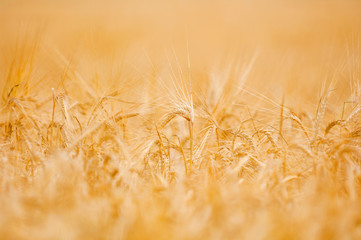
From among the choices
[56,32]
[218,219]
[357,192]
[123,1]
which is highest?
[123,1]

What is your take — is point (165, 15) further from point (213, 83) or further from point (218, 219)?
point (218, 219)

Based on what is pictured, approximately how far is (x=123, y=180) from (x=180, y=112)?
19.3 inches

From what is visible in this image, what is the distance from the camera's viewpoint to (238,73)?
2766 millimetres

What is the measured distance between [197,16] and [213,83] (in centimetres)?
1029

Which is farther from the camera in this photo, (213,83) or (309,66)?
(309,66)

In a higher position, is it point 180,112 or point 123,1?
point 123,1

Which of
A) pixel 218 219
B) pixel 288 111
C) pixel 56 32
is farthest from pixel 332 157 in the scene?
pixel 56 32

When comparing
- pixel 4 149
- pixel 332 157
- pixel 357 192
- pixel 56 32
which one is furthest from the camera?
pixel 56 32

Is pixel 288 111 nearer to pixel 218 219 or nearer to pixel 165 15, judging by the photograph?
pixel 218 219

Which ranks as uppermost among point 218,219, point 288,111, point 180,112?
point 180,112

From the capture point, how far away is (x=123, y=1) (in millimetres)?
13867

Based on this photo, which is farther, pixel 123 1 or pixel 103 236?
pixel 123 1

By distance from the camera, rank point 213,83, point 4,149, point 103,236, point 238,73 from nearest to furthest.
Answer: point 103,236 → point 4,149 → point 238,73 → point 213,83

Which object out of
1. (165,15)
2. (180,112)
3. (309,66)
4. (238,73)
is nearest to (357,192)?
(180,112)
